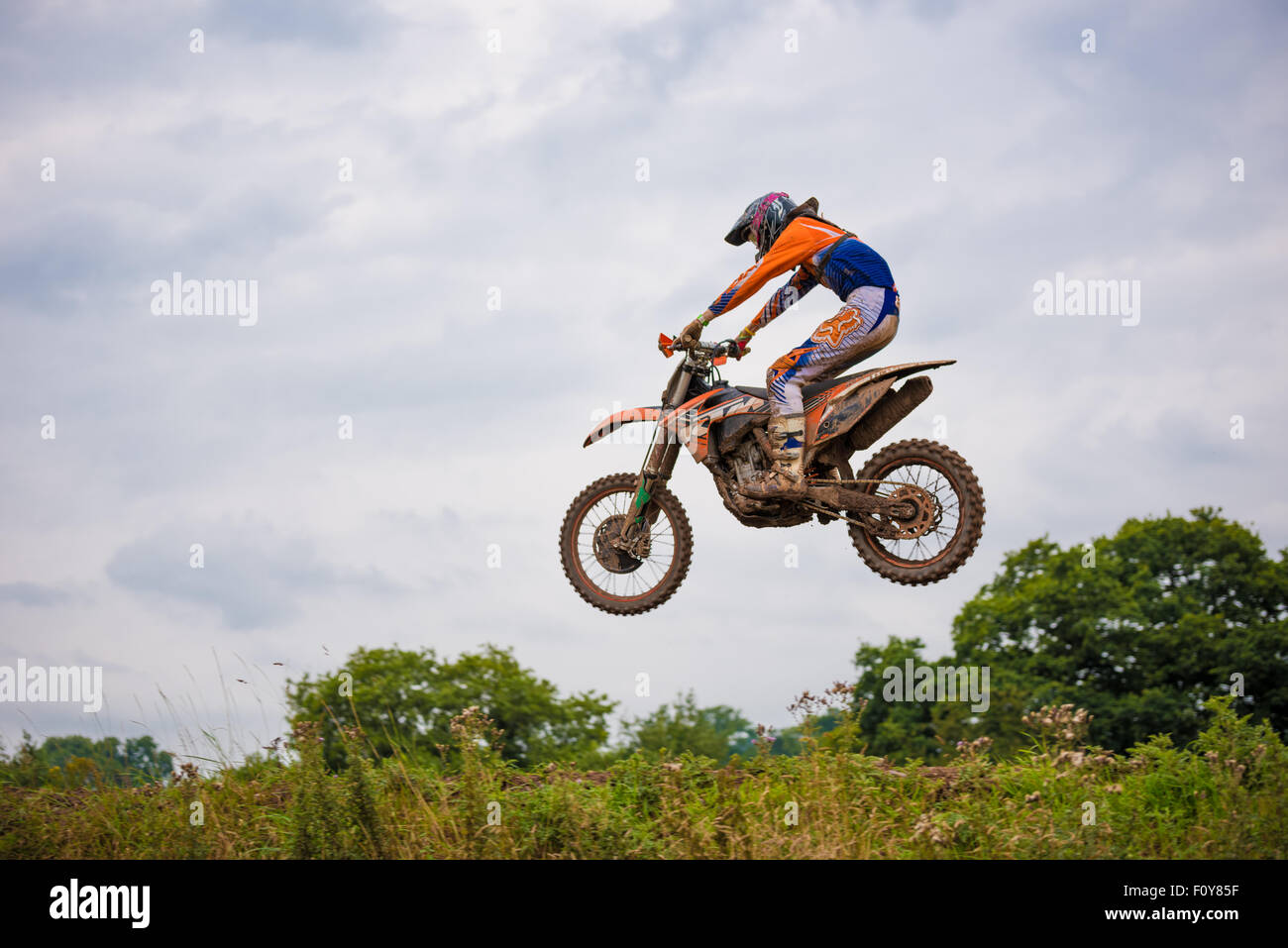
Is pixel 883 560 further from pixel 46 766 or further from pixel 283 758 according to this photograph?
pixel 46 766

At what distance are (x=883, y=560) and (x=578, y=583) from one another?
2.58m

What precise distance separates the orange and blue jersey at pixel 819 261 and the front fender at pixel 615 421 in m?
1.35

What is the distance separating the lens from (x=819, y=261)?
8547 mm

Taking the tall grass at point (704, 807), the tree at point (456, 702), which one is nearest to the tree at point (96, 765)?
the tall grass at point (704, 807)

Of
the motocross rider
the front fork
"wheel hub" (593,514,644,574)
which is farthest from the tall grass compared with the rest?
the motocross rider

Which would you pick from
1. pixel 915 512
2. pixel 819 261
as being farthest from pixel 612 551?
pixel 819 261

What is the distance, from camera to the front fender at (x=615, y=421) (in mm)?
9391

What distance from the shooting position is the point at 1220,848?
8617 millimetres

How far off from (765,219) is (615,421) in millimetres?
2156

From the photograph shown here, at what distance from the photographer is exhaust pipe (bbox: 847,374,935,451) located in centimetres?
866
